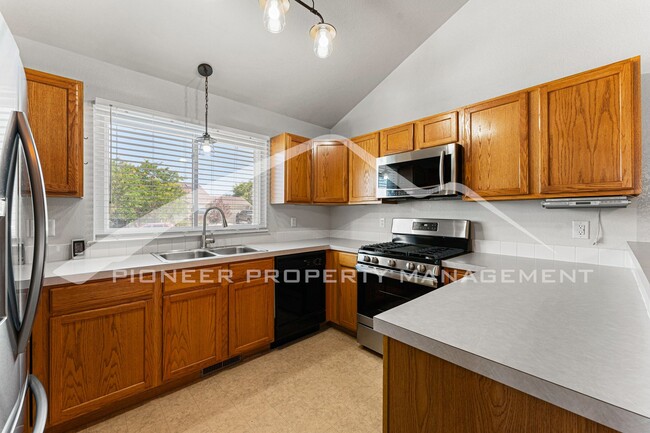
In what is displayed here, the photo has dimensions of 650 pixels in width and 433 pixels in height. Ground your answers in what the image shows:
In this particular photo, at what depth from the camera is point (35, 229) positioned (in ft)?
3.18

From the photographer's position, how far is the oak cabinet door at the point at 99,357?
62.9 inches

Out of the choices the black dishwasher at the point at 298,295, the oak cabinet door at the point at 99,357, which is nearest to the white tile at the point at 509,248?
the black dishwasher at the point at 298,295

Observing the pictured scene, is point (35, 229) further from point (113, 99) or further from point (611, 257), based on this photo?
point (611, 257)

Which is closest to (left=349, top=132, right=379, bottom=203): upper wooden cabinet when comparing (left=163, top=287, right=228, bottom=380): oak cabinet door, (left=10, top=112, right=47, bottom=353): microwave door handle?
(left=163, top=287, right=228, bottom=380): oak cabinet door

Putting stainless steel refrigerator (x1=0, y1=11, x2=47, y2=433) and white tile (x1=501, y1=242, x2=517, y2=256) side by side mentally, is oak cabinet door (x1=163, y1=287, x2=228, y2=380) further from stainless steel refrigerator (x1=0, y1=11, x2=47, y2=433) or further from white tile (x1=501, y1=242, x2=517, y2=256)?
white tile (x1=501, y1=242, x2=517, y2=256)

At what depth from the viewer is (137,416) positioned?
1802 mm

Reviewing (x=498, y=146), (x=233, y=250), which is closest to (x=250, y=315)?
(x=233, y=250)

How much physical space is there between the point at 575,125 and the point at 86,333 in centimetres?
323

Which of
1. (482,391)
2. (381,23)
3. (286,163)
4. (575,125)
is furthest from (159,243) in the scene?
(575,125)

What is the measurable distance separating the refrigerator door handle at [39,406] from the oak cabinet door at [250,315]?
1.23 m

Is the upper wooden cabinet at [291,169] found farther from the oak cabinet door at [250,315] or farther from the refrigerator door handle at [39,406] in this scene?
the refrigerator door handle at [39,406]

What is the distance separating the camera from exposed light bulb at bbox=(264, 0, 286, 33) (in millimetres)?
1508

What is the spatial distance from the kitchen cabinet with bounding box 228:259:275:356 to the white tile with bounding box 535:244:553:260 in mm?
2144

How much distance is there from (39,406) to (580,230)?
302 centimetres
